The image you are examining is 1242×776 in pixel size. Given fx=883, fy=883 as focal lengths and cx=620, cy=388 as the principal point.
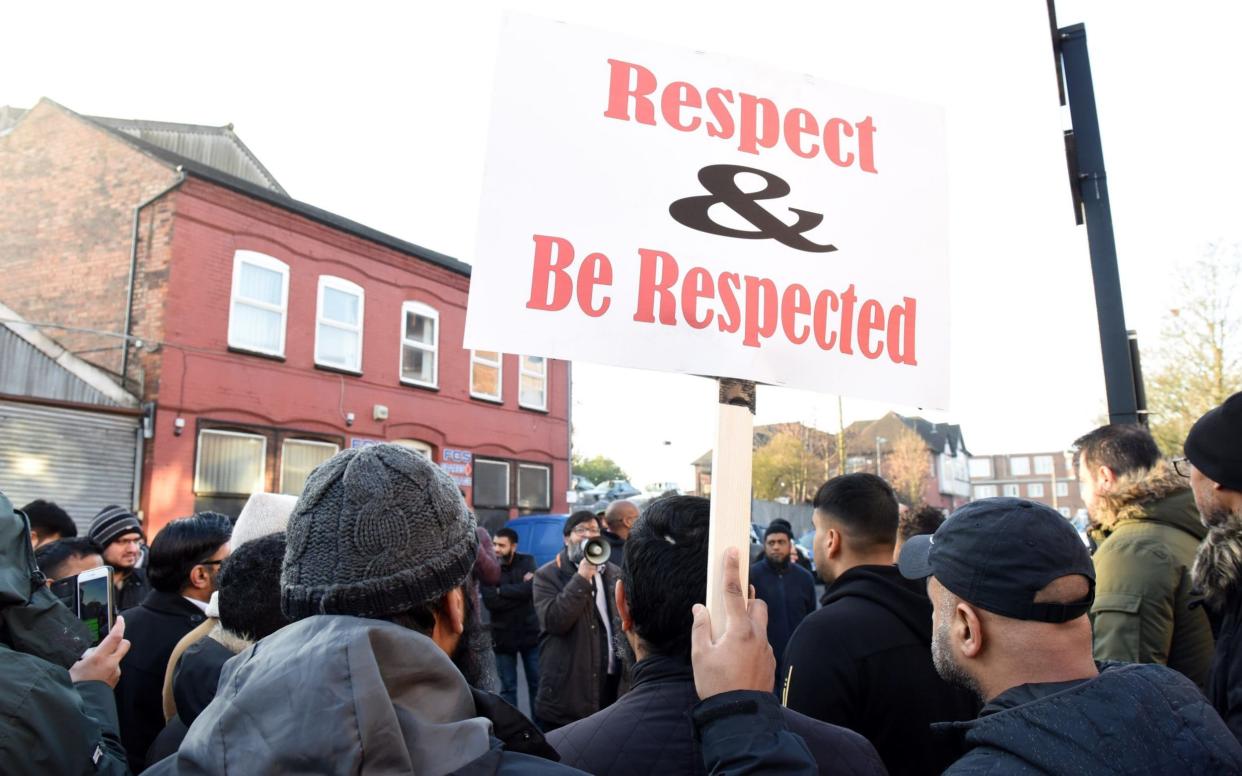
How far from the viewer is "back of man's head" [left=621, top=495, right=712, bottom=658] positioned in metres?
2.03

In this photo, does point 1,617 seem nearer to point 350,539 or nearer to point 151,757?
point 151,757

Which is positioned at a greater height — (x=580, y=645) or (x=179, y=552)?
(x=179, y=552)

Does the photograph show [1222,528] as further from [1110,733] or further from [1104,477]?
[1110,733]

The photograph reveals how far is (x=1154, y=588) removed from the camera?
10.1 ft

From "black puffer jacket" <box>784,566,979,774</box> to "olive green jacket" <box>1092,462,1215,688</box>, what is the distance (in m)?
0.72

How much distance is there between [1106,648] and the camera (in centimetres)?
309

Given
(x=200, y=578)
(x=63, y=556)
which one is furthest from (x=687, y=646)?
(x=63, y=556)

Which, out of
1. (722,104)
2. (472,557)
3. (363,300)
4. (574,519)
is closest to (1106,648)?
(722,104)

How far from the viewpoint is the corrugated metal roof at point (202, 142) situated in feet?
75.5

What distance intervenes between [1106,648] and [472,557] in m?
2.53

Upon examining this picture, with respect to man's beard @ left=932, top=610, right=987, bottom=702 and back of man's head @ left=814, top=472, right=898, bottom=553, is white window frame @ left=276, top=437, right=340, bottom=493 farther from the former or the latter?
man's beard @ left=932, top=610, right=987, bottom=702

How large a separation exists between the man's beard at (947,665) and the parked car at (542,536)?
1433 centimetres

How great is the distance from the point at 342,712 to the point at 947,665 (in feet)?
4.30

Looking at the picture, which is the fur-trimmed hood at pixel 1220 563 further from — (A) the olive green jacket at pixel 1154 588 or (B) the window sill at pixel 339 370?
(B) the window sill at pixel 339 370
